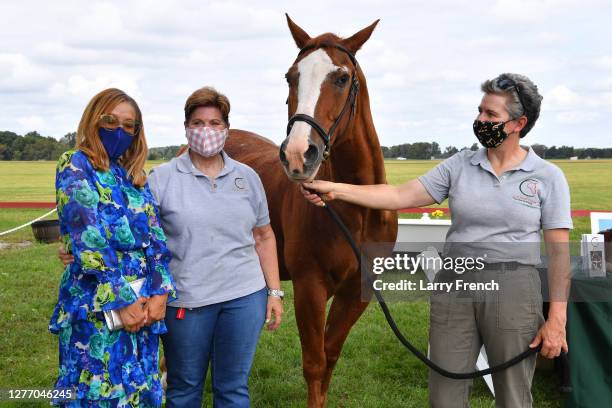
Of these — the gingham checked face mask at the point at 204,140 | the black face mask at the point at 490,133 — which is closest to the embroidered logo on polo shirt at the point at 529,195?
the black face mask at the point at 490,133

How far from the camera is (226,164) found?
2.63 m

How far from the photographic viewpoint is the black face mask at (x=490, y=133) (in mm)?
2412

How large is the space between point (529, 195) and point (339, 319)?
1.78 meters

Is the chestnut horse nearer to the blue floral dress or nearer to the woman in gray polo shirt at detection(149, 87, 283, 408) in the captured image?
the woman in gray polo shirt at detection(149, 87, 283, 408)

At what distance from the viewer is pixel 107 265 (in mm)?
2092

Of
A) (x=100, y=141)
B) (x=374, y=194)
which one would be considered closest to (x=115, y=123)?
(x=100, y=141)

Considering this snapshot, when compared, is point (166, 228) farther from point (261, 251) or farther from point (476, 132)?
point (476, 132)

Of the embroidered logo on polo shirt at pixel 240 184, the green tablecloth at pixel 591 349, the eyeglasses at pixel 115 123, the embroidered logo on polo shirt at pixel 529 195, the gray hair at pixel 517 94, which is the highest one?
the gray hair at pixel 517 94

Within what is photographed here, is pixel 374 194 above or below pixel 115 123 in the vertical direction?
below

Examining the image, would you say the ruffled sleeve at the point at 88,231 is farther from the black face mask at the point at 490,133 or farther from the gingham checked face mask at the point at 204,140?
the black face mask at the point at 490,133

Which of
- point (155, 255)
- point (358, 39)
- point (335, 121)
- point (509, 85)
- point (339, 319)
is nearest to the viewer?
point (155, 255)

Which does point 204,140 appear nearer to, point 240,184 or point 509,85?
point 240,184

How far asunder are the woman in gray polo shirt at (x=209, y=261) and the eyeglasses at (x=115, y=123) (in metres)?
0.30

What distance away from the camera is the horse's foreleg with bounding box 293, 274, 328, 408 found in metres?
3.37
